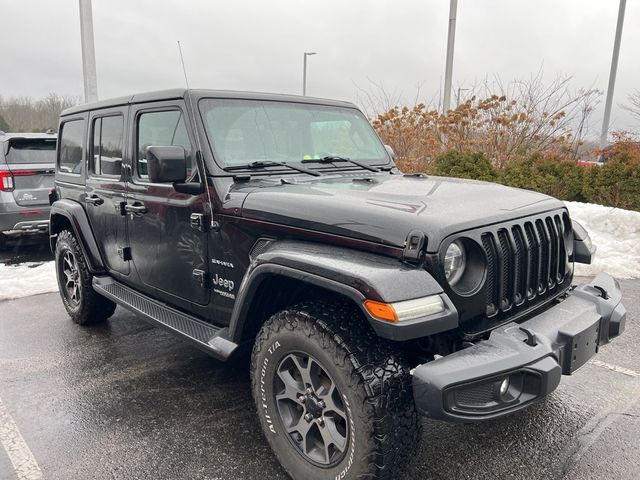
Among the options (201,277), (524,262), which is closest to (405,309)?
(524,262)

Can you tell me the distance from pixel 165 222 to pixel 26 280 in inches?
151

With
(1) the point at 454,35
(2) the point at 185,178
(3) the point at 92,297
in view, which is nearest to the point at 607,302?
(2) the point at 185,178

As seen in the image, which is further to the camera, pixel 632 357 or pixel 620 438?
pixel 632 357

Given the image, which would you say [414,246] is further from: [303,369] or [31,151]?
[31,151]

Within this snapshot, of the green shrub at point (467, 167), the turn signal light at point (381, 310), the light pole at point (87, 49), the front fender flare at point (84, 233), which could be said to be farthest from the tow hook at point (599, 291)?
the light pole at point (87, 49)

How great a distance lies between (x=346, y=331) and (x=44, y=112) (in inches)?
1486

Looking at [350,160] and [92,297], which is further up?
[350,160]

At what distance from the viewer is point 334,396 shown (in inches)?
89.3

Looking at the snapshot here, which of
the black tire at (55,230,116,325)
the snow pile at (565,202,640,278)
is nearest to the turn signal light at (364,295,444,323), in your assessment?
the black tire at (55,230,116,325)

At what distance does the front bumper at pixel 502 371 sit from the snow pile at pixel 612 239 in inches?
171

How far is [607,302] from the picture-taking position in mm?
2707

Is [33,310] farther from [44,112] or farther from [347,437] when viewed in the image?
[44,112]

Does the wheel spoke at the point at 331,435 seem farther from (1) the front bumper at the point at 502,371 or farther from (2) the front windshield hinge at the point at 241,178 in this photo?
(2) the front windshield hinge at the point at 241,178

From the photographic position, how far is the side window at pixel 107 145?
12.6 ft
